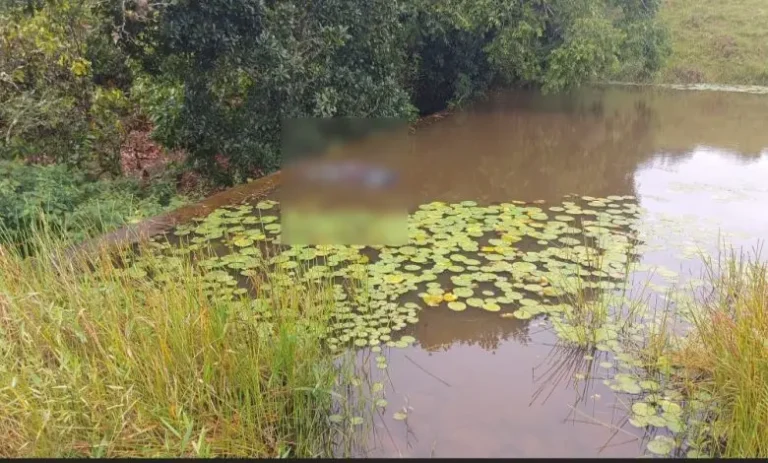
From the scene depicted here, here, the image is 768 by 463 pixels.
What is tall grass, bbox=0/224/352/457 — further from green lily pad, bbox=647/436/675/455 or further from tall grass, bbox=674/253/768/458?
tall grass, bbox=674/253/768/458

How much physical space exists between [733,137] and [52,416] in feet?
27.6

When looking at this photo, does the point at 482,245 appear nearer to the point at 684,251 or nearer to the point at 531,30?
the point at 684,251

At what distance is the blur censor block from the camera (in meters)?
4.25

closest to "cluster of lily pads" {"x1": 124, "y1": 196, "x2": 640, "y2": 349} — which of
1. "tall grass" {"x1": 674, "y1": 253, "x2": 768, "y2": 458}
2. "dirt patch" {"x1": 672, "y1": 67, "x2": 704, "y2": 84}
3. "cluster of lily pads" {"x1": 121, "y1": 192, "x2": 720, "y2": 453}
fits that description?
"cluster of lily pads" {"x1": 121, "y1": 192, "x2": 720, "y2": 453}

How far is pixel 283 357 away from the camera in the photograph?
2273 millimetres

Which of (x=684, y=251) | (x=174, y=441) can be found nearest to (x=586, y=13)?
(x=684, y=251)

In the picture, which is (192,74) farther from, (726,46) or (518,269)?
(726,46)

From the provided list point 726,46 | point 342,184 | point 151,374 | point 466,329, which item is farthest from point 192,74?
point 726,46

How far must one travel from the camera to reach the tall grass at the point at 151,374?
1.96m

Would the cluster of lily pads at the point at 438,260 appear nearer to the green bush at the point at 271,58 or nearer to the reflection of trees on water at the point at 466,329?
the reflection of trees on water at the point at 466,329

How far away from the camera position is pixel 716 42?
47.4 feet

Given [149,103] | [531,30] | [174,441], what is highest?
[531,30]

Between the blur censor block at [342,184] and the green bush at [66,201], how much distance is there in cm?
106

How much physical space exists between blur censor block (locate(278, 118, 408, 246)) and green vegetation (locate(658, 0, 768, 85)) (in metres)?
8.63
